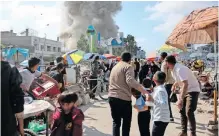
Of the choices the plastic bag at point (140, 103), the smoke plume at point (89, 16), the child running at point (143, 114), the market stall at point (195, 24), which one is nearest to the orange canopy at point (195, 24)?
the market stall at point (195, 24)

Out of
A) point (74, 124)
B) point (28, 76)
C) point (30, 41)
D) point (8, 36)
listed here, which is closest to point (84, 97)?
point (28, 76)

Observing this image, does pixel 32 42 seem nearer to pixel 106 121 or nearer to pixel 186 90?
pixel 106 121

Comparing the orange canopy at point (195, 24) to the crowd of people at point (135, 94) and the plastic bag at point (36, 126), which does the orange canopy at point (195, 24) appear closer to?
the crowd of people at point (135, 94)

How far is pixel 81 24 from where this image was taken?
91188 mm

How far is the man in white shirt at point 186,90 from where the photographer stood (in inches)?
184

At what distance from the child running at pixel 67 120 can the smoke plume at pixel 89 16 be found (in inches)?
3414

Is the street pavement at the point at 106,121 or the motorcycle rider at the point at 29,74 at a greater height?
the motorcycle rider at the point at 29,74

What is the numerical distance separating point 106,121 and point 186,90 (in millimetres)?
2775

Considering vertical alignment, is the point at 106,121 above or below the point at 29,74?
below

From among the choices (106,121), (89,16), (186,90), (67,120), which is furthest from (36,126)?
(89,16)

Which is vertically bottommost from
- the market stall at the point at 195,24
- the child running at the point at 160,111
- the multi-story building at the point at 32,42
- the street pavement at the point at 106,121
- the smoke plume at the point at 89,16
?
the street pavement at the point at 106,121

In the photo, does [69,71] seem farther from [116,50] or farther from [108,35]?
[108,35]

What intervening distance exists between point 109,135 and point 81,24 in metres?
87.6

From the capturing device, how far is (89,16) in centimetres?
8938
